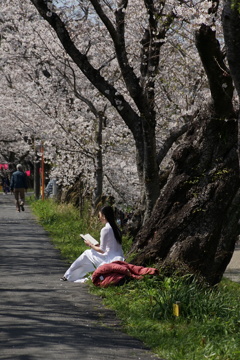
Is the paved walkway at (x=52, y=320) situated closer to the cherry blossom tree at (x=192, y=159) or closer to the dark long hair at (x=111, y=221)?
the dark long hair at (x=111, y=221)

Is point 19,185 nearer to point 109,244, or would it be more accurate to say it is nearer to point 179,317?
point 109,244

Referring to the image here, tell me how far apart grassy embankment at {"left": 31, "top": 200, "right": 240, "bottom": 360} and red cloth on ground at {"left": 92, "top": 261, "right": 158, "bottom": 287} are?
0.16 m

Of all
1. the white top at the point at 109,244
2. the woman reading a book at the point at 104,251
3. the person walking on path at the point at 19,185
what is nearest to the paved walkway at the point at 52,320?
the woman reading a book at the point at 104,251

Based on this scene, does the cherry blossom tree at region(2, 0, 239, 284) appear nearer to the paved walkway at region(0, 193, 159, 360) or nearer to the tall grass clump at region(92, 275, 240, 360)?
the tall grass clump at region(92, 275, 240, 360)

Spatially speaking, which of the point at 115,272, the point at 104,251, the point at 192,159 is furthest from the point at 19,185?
the point at 115,272

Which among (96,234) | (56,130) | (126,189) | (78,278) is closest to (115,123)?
(56,130)

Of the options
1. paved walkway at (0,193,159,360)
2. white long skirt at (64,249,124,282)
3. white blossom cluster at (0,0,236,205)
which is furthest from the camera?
white blossom cluster at (0,0,236,205)

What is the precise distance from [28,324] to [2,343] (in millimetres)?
Answer: 957

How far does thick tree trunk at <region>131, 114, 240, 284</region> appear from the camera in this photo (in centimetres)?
1082

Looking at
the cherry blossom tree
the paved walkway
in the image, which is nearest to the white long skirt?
the paved walkway

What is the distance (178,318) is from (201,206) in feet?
9.31

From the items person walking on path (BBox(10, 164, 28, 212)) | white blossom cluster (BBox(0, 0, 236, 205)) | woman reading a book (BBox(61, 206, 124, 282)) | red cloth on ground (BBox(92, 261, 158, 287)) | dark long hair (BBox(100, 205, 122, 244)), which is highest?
white blossom cluster (BBox(0, 0, 236, 205))

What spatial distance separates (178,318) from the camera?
27.2ft

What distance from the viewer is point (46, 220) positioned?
78.8ft
